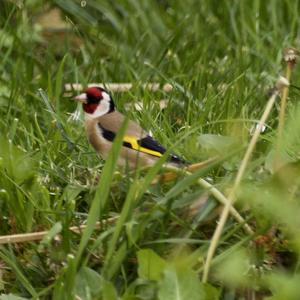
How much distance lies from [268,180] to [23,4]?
9.37 ft

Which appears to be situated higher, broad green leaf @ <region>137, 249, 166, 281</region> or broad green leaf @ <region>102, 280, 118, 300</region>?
broad green leaf @ <region>137, 249, 166, 281</region>

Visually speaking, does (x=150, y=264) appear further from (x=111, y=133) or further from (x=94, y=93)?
(x=94, y=93)

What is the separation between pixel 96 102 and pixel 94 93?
0.08 meters

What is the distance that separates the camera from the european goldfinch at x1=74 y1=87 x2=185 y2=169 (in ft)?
12.7

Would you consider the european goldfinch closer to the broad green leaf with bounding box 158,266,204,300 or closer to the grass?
the grass

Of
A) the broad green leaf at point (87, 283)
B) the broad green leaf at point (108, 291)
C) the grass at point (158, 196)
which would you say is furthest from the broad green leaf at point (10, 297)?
the broad green leaf at point (108, 291)

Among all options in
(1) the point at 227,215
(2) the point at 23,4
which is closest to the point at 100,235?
→ (1) the point at 227,215

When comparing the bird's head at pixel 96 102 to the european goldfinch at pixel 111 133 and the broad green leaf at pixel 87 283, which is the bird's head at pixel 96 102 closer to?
the european goldfinch at pixel 111 133

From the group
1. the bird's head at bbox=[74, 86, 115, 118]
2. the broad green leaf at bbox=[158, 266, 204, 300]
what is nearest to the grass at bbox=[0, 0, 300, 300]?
the broad green leaf at bbox=[158, 266, 204, 300]

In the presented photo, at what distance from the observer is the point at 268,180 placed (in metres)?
3.11

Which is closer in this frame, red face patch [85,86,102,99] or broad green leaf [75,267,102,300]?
broad green leaf [75,267,102,300]

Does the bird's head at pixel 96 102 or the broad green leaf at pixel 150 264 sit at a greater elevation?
the broad green leaf at pixel 150 264

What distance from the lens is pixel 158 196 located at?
3357 millimetres

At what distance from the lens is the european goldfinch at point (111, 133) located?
152 inches
